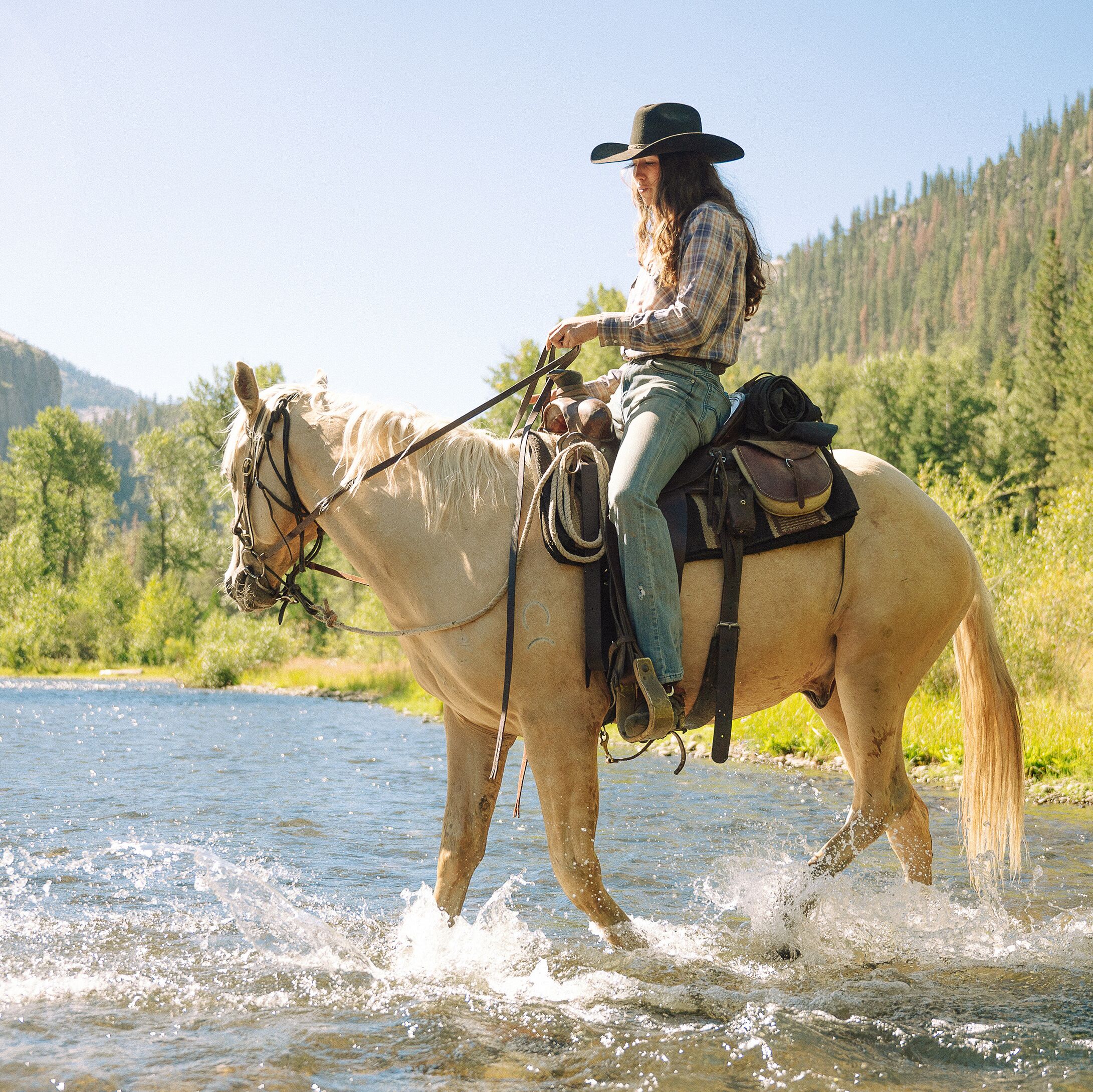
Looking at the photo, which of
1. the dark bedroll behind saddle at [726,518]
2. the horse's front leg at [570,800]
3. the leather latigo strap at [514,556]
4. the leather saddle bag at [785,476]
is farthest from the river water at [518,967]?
the leather saddle bag at [785,476]

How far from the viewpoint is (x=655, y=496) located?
4188 millimetres

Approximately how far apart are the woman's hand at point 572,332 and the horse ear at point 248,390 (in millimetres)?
1323

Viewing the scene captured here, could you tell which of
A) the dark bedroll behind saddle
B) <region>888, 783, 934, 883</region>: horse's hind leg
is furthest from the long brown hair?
<region>888, 783, 934, 883</region>: horse's hind leg

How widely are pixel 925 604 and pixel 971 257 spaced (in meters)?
202

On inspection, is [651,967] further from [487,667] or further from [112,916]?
[112,916]

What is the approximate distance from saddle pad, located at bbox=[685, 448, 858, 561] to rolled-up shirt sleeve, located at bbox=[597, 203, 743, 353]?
70 centimetres

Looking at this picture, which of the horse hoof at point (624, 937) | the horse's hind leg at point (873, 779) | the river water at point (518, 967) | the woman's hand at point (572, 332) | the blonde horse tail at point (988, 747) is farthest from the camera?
the blonde horse tail at point (988, 747)

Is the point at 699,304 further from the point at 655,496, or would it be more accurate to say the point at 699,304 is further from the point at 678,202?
the point at 655,496

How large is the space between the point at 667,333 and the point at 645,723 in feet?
5.52

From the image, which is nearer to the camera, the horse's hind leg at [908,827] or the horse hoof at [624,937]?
the horse hoof at [624,937]

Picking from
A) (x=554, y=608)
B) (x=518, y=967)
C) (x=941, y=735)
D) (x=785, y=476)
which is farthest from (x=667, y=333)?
(x=941, y=735)

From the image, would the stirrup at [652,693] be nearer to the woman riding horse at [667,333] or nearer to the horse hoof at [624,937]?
the woman riding horse at [667,333]

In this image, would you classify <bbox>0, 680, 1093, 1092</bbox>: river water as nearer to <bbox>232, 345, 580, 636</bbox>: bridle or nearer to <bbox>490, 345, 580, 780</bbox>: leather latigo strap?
<bbox>490, 345, 580, 780</bbox>: leather latigo strap

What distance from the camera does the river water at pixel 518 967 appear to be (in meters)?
3.69
